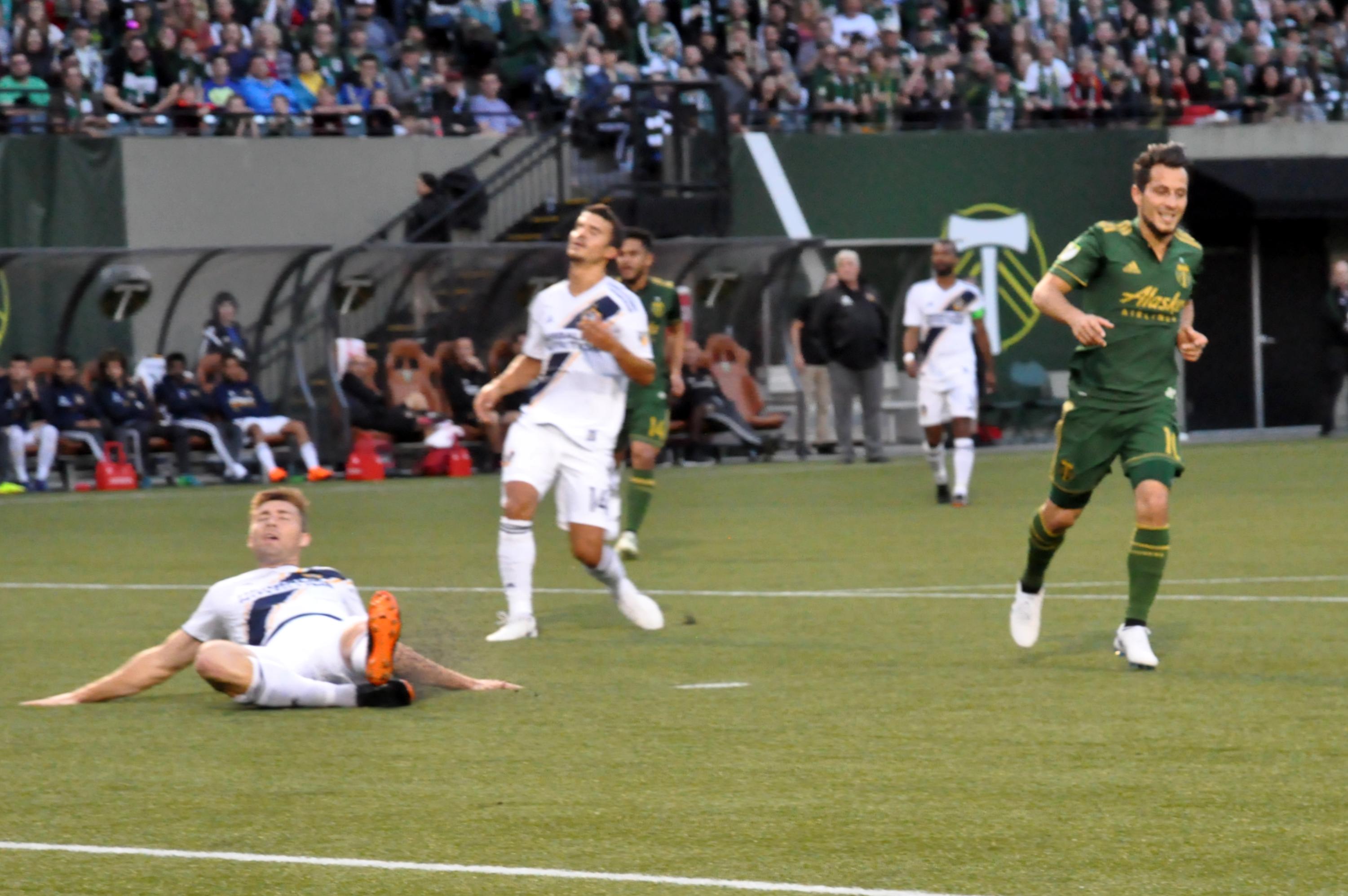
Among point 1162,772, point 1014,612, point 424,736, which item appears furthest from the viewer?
point 1014,612

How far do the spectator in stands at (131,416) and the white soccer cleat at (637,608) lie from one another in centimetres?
1316

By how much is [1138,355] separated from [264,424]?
15597mm

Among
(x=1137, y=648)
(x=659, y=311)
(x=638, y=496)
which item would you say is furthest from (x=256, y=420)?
(x=1137, y=648)

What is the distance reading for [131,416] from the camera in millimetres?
22234

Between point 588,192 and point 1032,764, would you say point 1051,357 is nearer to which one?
point 588,192

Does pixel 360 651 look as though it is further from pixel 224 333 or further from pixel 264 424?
pixel 224 333

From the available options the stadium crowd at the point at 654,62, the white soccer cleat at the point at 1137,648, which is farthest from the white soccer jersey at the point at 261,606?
the stadium crowd at the point at 654,62

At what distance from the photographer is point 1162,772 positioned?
6.17 m

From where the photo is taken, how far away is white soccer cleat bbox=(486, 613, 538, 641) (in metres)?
9.78

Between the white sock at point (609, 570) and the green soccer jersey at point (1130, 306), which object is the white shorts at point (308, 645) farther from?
the green soccer jersey at point (1130, 306)

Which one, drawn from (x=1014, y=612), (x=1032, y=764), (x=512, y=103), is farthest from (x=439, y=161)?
(x=1032, y=764)

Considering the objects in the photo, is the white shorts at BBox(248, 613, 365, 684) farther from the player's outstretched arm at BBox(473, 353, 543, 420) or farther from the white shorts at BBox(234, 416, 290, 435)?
the white shorts at BBox(234, 416, 290, 435)

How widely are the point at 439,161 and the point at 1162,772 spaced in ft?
70.7

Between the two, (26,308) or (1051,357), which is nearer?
(26,308)
